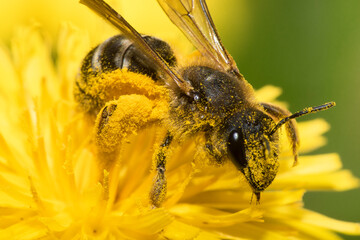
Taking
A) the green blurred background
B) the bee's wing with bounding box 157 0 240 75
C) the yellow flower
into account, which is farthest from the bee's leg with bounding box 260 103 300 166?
the green blurred background

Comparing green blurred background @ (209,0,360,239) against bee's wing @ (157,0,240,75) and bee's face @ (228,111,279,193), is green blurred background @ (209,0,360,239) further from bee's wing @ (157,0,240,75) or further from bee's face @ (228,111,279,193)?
bee's face @ (228,111,279,193)

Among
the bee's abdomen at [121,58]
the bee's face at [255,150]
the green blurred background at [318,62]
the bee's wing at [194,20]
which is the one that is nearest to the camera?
the bee's face at [255,150]

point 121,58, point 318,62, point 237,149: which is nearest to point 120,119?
point 121,58

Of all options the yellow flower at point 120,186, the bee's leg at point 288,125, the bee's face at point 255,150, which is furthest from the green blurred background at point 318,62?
the bee's face at point 255,150

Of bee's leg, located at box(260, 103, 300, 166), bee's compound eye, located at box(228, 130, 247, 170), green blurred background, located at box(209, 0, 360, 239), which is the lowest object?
bee's compound eye, located at box(228, 130, 247, 170)

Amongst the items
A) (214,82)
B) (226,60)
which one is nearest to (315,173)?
(226,60)

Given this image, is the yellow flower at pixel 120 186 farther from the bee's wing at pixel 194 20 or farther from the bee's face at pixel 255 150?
the bee's wing at pixel 194 20

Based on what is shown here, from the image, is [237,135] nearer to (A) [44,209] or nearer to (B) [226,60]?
(B) [226,60]
